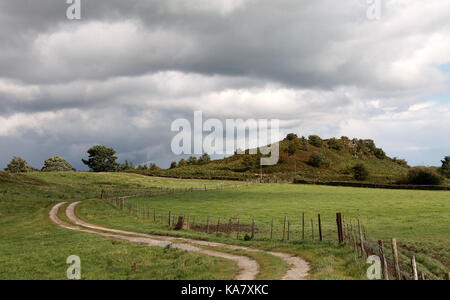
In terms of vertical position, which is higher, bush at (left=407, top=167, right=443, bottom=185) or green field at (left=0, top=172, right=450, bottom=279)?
bush at (left=407, top=167, right=443, bottom=185)

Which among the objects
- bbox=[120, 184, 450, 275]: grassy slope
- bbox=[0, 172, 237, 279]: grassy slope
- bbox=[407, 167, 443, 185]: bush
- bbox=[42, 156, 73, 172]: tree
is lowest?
bbox=[0, 172, 237, 279]: grassy slope

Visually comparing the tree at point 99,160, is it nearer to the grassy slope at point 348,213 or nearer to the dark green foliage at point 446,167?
the grassy slope at point 348,213

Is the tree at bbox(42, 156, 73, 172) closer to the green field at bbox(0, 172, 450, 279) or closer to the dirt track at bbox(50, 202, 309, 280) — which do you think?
the green field at bbox(0, 172, 450, 279)

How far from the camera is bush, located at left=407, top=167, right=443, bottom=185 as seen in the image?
371 feet

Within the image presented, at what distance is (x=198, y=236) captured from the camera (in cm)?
3734

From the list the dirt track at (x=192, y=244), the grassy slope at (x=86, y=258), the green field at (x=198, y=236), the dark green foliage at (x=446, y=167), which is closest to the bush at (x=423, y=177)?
the dark green foliage at (x=446, y=167)

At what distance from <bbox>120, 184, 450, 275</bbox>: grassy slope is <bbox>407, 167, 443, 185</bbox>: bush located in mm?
44238

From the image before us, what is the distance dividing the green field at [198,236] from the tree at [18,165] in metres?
83.5

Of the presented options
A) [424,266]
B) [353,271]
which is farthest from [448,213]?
[353,271]

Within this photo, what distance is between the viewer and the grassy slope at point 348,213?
33.8m

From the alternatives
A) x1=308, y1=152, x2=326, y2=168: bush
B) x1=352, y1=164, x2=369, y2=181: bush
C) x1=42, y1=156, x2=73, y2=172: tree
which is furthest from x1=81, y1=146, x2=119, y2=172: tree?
x1=352, y1=164, x2=369, y2=181: bush

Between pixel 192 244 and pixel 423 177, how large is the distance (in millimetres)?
102735
